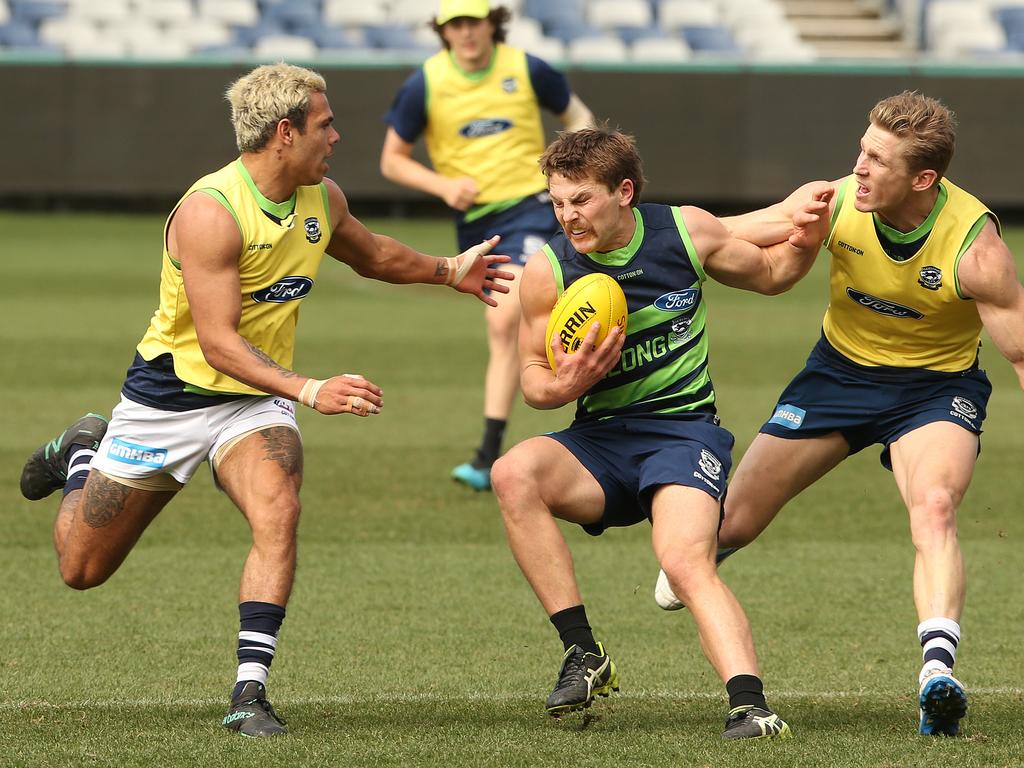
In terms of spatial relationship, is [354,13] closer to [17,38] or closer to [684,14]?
[17,38]

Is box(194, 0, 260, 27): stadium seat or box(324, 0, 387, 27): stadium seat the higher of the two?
box(324, 0, 387, 27): stadium seat

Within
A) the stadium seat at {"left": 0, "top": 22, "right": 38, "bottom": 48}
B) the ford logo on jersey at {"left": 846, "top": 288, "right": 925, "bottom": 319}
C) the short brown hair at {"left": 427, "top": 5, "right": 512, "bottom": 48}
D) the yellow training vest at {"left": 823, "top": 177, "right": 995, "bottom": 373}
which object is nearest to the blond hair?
the yellow training vest at {"left": 823, "top": 177, "right": 995, "bottom": 373}

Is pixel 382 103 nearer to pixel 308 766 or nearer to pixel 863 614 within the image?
pixel 863 614

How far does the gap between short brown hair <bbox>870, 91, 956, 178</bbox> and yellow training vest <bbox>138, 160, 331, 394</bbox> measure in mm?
1979

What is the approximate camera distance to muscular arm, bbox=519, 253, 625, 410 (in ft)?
17.5

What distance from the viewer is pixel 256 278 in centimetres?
562

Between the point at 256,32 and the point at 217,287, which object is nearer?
the point at 217,287

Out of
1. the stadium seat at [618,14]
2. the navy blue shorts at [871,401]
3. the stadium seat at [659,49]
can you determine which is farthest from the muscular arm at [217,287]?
the stadium seat at [618,14]

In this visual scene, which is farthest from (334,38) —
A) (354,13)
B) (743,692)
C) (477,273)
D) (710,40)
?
(743,692)

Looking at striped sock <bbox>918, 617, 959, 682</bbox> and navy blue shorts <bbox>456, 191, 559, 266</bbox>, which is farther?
navy blue shorts <bbox>456, 191, 559, 266</bbox>

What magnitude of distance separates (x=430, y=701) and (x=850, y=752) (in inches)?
60.3

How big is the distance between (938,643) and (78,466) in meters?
3.36

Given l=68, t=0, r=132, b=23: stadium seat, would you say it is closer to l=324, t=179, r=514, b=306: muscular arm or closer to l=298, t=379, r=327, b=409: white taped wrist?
l=324, t=179, r=514, b=306: muscular arm

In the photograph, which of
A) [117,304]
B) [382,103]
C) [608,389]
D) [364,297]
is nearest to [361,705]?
[608,389]
